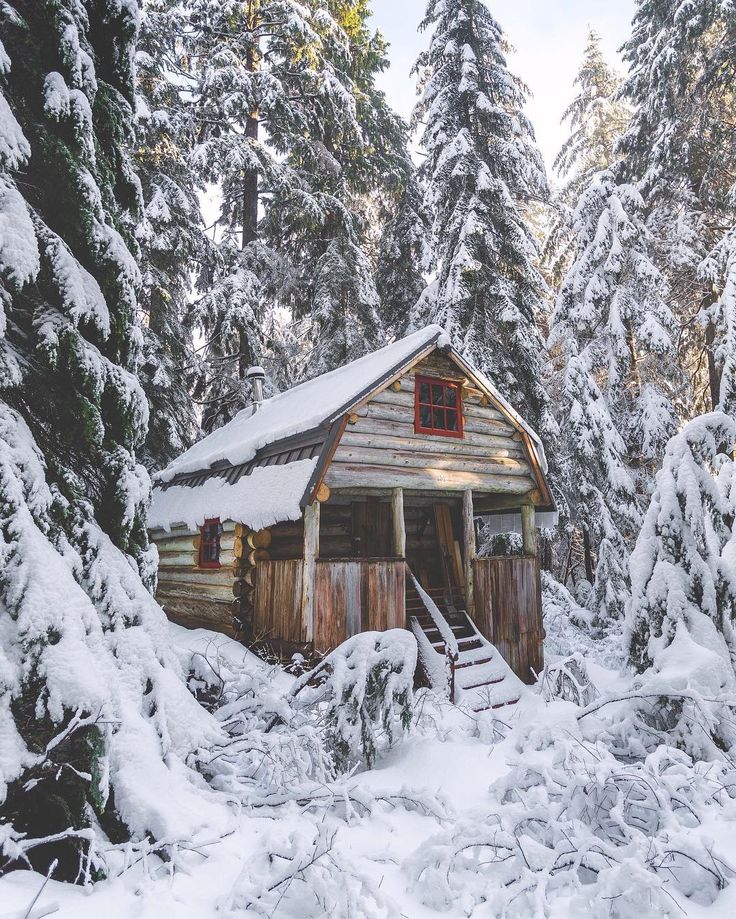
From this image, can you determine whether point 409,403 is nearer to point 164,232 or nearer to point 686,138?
point 164,232

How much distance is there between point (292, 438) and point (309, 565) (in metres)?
2.22

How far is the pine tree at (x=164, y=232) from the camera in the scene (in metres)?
14.7

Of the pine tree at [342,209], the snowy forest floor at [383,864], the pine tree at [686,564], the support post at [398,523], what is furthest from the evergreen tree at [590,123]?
the snowy forest floor at [383,864]

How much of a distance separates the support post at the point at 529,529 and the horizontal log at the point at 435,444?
1.24 meters

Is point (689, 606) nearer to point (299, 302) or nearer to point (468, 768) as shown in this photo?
point (468, 768)

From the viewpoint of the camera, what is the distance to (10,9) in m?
3.95

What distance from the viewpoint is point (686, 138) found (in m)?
17.8

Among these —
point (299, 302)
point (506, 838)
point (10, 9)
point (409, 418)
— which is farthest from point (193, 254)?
point (506, 838)

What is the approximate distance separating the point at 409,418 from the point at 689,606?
6.09m

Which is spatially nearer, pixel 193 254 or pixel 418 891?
pixel 418 891

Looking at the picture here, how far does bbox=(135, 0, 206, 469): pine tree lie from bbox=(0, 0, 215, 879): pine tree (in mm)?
10009

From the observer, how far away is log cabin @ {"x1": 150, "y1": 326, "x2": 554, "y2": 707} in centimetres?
891

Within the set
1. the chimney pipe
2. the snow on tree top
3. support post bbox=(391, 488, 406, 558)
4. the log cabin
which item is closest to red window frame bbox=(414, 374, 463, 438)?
the log cabin

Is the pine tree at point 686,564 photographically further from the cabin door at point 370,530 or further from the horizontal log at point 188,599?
the horizontal log at point 188,599
